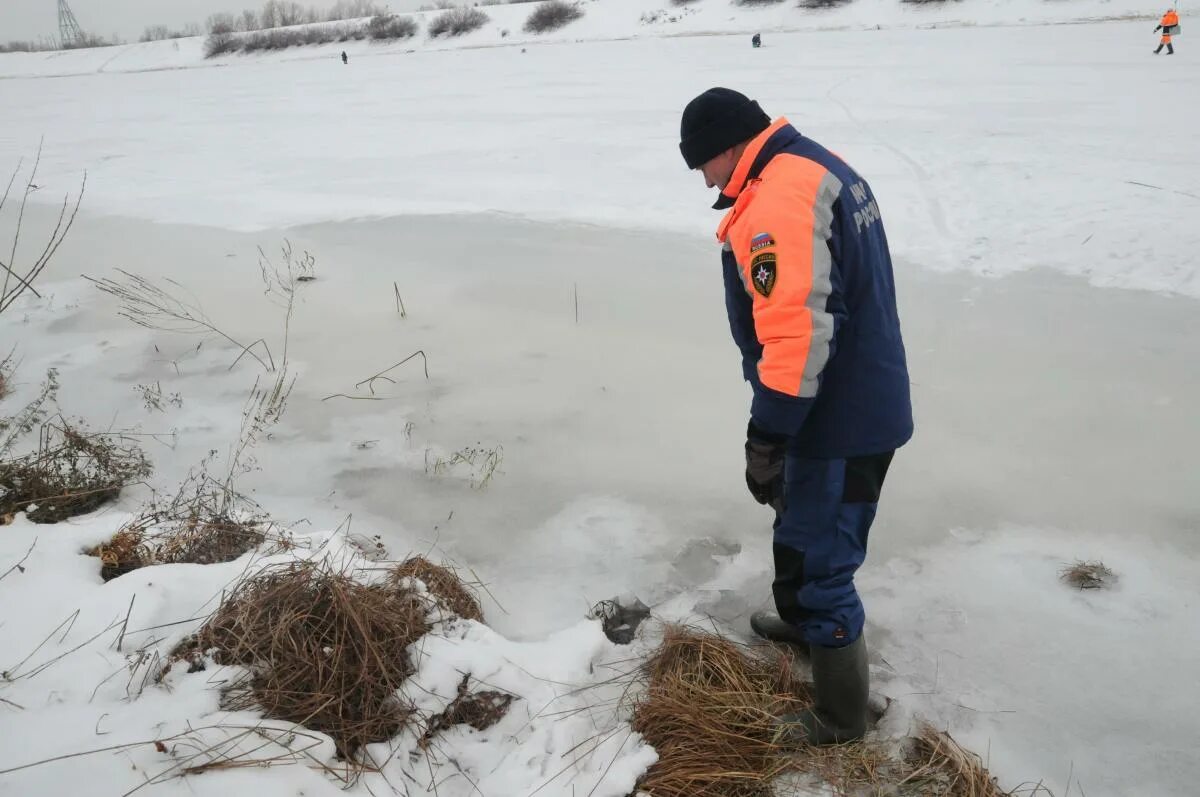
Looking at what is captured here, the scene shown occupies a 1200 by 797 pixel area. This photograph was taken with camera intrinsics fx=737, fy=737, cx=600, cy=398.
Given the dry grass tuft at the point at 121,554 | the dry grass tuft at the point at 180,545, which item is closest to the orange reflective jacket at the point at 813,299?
the dry grass tuft at the point at 180,545

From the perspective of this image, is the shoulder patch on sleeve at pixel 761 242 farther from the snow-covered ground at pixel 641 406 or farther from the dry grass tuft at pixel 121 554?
the dry grass tuft at pixel 121 554

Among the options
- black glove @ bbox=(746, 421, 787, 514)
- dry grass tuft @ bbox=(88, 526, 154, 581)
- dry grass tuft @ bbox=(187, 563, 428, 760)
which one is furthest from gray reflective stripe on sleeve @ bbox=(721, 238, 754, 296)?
dry grass tuft @ bbox=(88, 526, 154, 581)

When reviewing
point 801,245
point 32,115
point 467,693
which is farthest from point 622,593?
point 32,115

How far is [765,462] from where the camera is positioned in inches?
71.9

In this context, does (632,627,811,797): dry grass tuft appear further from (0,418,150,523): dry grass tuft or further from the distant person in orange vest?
the distant person in orange vest

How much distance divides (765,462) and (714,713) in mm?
736

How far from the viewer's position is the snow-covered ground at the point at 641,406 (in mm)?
2121

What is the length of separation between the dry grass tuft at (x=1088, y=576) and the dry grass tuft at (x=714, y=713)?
1181 mm

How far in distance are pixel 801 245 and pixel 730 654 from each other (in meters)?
1.25

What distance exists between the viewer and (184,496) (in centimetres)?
316

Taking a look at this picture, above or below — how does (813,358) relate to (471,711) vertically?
above

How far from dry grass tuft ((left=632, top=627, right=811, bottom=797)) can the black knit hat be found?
4.64ft

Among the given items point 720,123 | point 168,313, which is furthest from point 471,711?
point 168,313

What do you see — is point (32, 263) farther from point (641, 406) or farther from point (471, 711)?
point (471, 711)
